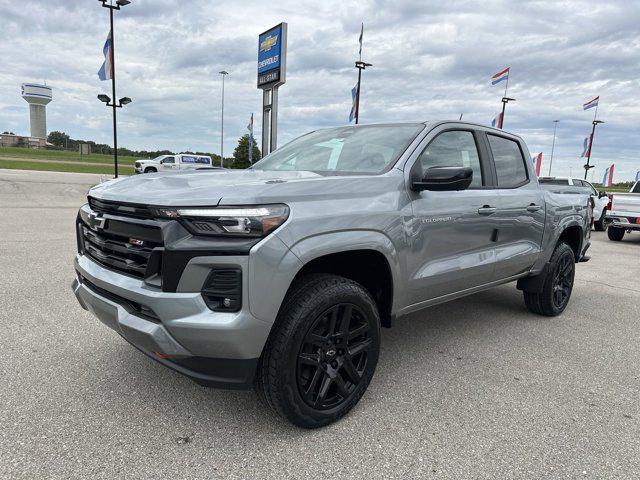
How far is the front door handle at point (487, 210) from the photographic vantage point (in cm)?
352

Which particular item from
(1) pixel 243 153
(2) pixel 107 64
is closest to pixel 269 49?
(2) pixel 107 64

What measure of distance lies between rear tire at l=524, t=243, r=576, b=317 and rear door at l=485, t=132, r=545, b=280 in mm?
430

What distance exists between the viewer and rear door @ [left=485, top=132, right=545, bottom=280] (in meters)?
3.88

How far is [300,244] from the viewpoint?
228 centimetres

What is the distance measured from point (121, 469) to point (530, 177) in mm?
4115

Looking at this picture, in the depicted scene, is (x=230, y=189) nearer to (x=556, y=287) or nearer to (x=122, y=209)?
(x=122, y=209)

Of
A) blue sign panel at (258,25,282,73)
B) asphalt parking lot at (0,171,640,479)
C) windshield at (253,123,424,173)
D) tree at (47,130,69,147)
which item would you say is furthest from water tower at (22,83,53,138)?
windshield at (253,123,424,173)

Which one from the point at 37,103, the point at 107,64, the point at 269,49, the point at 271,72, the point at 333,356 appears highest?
the point at 37,103

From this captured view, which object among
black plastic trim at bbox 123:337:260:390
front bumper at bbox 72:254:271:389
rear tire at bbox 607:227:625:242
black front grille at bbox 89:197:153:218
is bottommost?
rear tire at bbox 607:227:625:242

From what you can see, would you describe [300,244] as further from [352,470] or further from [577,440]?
[577,440]

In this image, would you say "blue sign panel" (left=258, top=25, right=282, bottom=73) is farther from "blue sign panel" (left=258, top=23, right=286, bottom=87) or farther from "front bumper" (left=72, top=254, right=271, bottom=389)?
"front bumper" (left=72, top=254, right=271, bottom=389)

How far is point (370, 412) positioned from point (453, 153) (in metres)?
1.99

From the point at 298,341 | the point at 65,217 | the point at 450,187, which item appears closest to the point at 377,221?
the point at 450,187

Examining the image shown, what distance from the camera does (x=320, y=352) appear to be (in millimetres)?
2514
